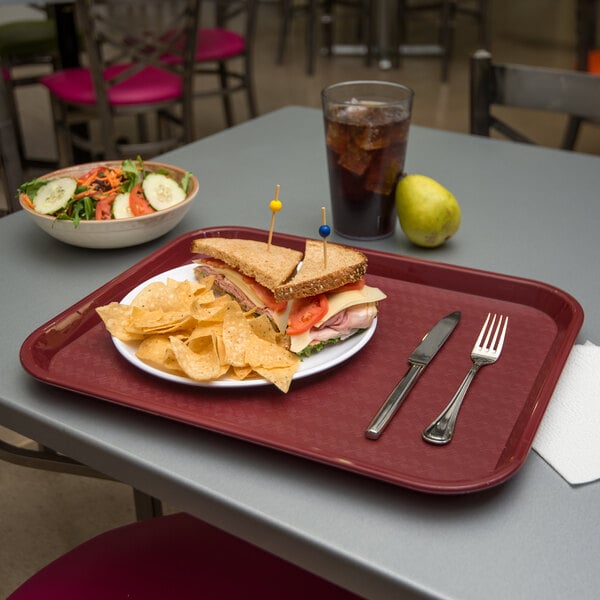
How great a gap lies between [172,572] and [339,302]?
35cm

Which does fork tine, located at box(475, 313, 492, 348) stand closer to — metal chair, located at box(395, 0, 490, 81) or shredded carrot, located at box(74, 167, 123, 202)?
shredded carrot, located at box(74, 167, 123, 202)

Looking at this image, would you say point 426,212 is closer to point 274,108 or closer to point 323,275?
point 323,275

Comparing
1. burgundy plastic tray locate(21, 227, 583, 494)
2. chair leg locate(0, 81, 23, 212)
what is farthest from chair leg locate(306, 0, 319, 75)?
burgundy plastic tray locate(21, 227, 583, 494)

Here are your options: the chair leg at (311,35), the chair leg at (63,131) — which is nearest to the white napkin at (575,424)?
the chair leg at (63,131)

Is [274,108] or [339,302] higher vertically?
[339,302]

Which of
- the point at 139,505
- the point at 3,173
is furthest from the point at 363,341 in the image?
the point at 3,173

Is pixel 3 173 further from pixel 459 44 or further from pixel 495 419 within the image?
pixel 459 44

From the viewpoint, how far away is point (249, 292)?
2.77 feet

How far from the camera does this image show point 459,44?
20.8 feet

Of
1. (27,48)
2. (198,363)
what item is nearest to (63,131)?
(27,48)

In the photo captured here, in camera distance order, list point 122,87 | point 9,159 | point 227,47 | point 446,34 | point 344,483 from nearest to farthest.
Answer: point 344,483
point 9,159
point 122,87
point 227,47
point 446,34

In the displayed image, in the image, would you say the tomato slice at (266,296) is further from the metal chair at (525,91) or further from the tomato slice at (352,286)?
the metal chair at (525,91)

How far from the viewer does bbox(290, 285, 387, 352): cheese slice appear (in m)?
0.75

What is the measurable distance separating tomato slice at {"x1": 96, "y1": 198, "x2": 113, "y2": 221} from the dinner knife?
478 millimetres
